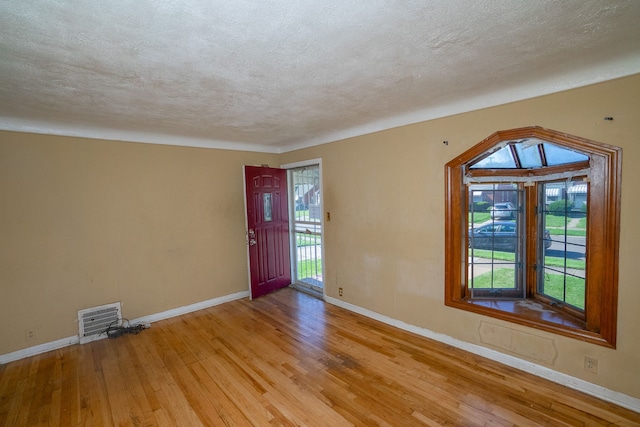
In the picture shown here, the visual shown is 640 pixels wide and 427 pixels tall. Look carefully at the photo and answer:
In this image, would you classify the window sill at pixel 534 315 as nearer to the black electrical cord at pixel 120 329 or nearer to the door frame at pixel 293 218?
the door frame at pixel 293 218

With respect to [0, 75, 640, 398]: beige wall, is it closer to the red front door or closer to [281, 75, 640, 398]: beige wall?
[281, 75, 640, 398]: beige wall

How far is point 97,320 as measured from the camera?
319 cm

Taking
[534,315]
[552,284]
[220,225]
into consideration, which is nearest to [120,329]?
[220,225]

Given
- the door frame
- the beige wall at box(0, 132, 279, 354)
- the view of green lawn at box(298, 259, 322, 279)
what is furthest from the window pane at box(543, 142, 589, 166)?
the beige wall at box(0, 132, 279, 354)

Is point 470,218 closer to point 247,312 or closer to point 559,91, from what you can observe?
point 559,91

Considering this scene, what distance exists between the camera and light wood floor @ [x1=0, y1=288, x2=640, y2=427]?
1.96 metres

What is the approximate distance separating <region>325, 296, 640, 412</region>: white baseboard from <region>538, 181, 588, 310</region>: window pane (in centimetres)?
65

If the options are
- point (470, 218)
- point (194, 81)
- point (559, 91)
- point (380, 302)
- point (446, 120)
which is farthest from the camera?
point (380, 302)

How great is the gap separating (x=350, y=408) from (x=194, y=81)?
2.63 m

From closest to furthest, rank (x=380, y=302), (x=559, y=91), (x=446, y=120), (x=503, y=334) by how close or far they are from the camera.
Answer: (x=559, y=91) < (x=503, y=334) < (x=446, y=120) < (x=380, y=302)

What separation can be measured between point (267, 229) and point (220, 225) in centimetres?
71

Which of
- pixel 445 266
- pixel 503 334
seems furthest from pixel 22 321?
pixel 503 334

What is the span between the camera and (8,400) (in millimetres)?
2225

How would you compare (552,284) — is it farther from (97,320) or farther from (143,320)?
(97,320)
